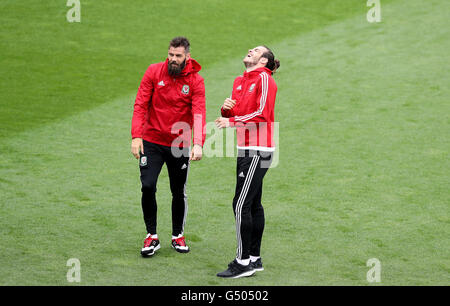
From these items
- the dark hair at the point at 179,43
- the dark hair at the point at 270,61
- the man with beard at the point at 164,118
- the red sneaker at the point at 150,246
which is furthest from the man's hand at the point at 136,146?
the dark hair at the point at 270,61

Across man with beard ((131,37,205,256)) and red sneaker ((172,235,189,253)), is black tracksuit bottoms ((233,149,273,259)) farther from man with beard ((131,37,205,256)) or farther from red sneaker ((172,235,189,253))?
red sneaker ((172,235,189,253))

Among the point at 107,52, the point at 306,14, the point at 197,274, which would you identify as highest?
the point at 306,14

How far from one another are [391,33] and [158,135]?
9.56 metres

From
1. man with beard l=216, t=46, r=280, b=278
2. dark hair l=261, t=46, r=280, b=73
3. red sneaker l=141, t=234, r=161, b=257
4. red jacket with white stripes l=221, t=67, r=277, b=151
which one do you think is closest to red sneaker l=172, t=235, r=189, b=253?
red sneaker l=141, t=234, r=161, b=257

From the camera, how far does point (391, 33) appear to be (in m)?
13.9

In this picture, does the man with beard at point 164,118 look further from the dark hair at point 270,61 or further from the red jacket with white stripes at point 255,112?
the dark hair at point 270,61

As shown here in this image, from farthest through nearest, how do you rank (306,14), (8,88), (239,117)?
(306,14)
(8,88)
(239,117)

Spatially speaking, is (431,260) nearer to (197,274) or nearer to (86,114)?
(197,274)

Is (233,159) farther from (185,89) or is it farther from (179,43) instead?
(179,43)

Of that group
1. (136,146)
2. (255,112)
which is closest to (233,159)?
(136,146)

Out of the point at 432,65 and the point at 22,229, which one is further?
the point at 432,65

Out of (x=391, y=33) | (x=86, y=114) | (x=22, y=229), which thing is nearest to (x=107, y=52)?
(x=86, y=114)

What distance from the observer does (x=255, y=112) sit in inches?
206

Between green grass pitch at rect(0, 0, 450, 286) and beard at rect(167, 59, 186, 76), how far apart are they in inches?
66.2
